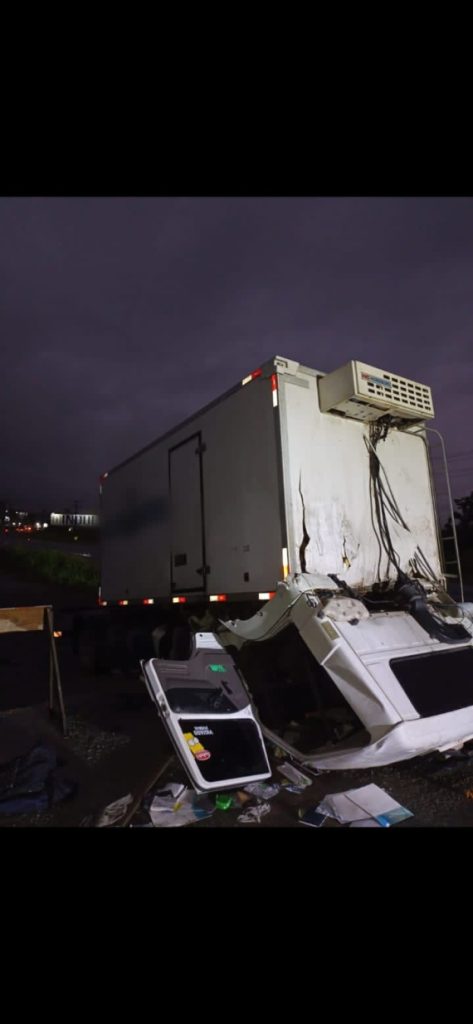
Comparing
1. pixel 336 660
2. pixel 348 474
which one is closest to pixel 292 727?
pixel 336 660

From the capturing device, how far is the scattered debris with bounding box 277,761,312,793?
3649mm

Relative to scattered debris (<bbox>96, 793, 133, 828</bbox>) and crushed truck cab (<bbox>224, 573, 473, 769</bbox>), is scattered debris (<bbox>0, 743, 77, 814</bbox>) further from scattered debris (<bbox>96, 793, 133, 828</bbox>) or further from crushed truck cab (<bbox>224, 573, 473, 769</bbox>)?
crushed truck cab (<bbox>224, 573, 473, 769</bbox>)

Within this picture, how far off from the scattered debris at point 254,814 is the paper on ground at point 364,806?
0.32 metres

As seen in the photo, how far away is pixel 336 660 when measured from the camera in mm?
3340

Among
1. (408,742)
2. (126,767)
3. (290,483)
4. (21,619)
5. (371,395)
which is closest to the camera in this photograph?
(408,742)

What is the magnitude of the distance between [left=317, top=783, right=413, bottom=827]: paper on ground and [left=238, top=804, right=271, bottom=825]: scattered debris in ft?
1.05

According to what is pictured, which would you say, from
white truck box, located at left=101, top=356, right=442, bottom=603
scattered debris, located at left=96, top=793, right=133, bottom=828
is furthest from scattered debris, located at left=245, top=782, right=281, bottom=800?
white truck box, located at left=101, top=356, right=442, bottom=603

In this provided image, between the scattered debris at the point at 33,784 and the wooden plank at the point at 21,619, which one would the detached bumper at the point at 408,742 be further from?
the wooden plank at the point at 21,619

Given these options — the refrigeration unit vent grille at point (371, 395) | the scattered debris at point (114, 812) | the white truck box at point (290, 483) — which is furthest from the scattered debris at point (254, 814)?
the refrigeration unit vent grille at point (371, 395)

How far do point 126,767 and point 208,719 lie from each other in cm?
102

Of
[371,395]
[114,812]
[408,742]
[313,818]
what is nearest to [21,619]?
[114,812]

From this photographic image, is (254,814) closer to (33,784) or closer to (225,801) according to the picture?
(225,801)

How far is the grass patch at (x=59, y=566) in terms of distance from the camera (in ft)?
78.4

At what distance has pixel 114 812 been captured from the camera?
3275mm
